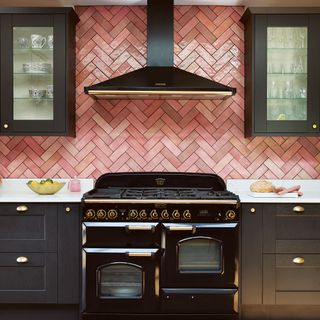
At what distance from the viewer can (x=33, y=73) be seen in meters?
3.31

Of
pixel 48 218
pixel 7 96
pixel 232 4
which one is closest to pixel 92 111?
pixel 7 96

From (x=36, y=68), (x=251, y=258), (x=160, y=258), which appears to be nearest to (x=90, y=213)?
(x=160, y=258)

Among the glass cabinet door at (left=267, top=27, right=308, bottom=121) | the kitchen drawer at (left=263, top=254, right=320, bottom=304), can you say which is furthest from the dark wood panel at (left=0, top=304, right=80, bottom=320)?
the glass cabinet door at (left=267, top=27, right=308, bottom=121)

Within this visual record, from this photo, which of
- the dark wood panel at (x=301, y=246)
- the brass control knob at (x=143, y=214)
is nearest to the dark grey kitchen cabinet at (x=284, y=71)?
the dark wood panel at (x=301, y=246)

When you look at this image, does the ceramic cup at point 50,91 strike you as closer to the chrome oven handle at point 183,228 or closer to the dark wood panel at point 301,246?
the chrome oven handle at point 183,228

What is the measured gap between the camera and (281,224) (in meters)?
2.95

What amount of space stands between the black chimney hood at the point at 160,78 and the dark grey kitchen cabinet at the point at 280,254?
0.91 m

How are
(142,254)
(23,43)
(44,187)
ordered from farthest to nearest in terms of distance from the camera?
(23,43)
(44,187)
(142,254)

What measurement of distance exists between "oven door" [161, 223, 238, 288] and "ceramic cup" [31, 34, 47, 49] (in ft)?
5.66

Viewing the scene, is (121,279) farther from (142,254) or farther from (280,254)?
(280,254)

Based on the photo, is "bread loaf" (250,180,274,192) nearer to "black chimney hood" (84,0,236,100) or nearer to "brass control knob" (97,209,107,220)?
"black chimney hood" (84,0,236,100)

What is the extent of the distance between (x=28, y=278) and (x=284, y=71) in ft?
8.13

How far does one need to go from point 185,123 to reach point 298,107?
3.04ft

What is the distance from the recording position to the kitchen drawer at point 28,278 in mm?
2949
